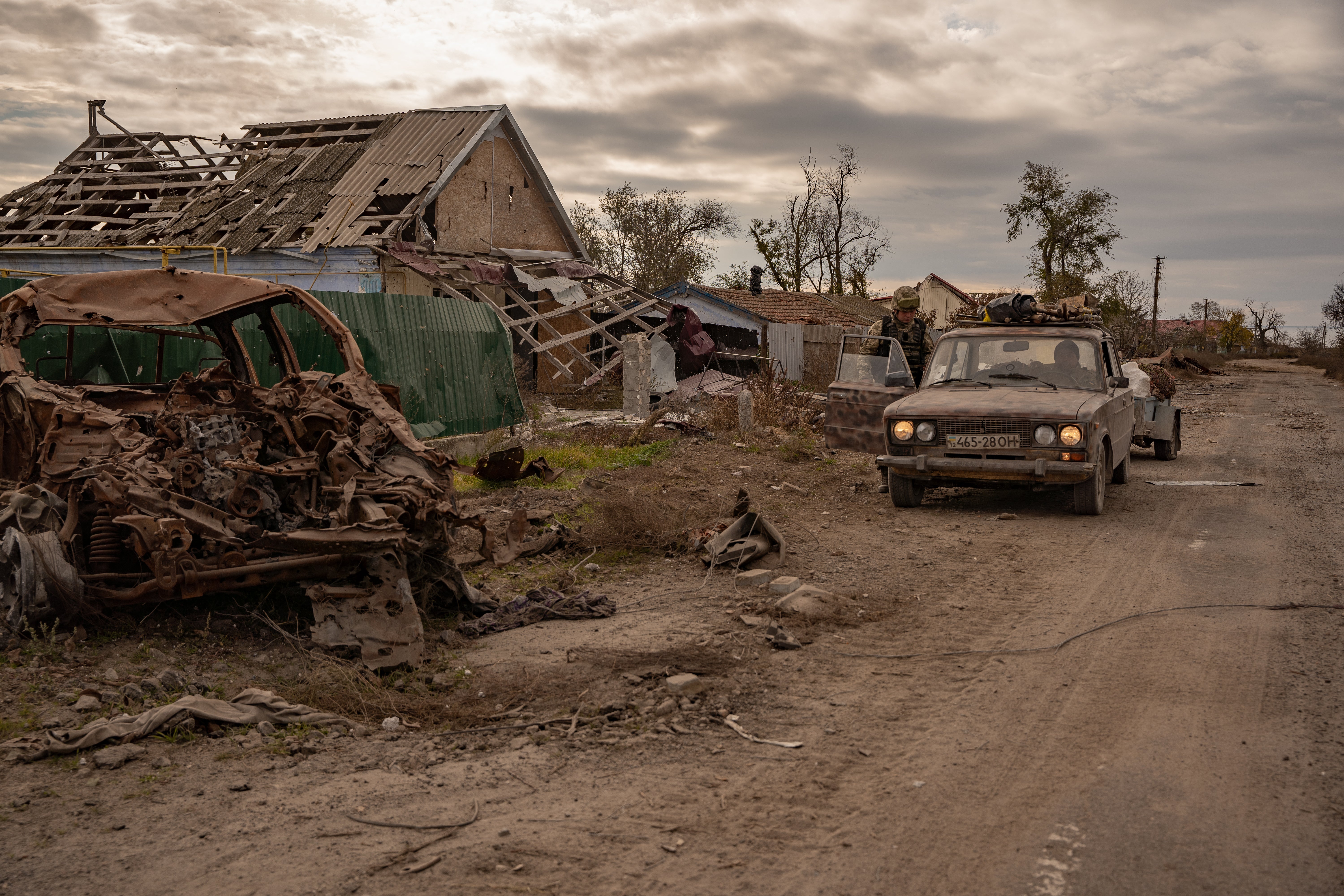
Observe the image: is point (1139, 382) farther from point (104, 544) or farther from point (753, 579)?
point (104, 544)

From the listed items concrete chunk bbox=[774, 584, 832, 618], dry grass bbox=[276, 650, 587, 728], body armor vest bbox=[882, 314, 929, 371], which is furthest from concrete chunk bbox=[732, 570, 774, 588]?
body armor vest bbox=[882, 314, 929, 371]

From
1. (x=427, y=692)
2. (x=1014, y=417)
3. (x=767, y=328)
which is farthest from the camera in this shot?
(x=767, y=328)

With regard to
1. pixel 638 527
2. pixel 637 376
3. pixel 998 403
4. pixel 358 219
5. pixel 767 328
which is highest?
pixel 358 219

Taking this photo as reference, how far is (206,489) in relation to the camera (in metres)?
5.03

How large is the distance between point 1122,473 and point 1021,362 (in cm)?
203

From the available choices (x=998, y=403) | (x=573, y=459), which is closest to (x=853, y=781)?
(x=998, y=403)

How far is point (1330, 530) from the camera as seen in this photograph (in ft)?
27.1

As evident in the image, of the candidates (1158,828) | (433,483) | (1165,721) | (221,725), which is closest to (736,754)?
(1158,828)

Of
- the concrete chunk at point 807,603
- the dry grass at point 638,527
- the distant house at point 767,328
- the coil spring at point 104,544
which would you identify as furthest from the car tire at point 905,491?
the distant house at point 767,328

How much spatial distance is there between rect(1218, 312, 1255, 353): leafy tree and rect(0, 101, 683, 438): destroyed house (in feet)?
305

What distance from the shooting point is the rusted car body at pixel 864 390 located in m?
10.3

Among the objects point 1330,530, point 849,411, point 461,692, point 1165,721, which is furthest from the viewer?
point 849,411

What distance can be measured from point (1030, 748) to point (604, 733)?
5.70ft

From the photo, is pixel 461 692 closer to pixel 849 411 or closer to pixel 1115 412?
pixel 849 411
